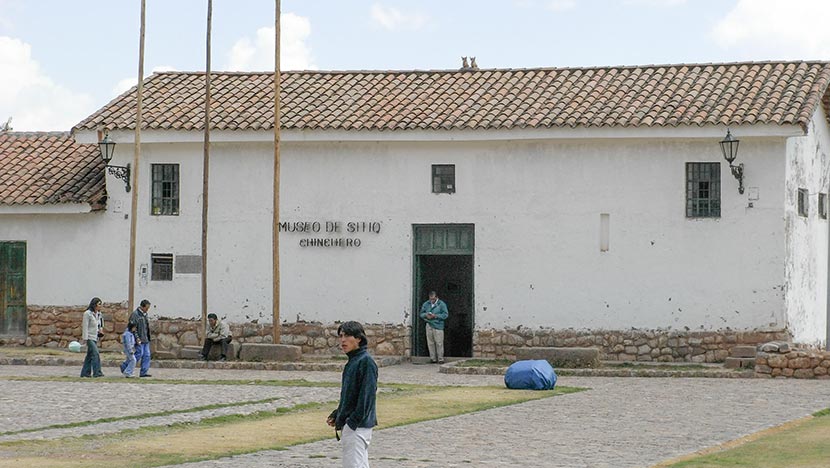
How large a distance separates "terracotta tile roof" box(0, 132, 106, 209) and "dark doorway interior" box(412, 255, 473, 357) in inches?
271

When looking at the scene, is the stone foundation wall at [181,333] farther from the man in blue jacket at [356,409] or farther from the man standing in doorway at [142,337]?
the man in blue jacket at [356,409]

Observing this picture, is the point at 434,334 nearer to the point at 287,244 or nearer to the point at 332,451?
the point at 287,244

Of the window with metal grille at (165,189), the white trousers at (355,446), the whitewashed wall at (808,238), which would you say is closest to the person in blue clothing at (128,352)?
the window with metal grille at (165,189)

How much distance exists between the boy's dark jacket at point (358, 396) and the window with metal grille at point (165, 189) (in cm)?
2061

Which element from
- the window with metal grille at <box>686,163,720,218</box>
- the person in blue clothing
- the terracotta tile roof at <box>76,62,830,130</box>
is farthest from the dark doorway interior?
the person in blue clothing

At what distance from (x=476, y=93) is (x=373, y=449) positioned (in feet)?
56.2

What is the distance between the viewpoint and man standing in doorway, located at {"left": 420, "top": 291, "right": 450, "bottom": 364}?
95.7 feet

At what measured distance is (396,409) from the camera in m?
19.6

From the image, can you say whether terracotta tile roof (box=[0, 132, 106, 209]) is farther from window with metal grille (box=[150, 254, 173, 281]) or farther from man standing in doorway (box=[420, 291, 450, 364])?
man standing in doorway (box=[420, 291, 450, 364])

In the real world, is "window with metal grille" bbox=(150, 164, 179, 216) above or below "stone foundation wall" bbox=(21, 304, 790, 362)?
above

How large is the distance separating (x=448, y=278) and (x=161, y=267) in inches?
228

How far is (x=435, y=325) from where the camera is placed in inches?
1150

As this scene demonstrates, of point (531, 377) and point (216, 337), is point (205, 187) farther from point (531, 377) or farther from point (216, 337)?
point (531, 377)

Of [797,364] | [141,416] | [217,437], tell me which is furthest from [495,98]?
[217,437]
